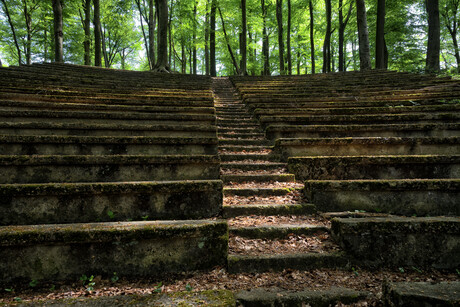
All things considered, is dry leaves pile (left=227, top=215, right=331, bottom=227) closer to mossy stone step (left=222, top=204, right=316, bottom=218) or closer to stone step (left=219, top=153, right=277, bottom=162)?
mossy stone step (left=222, top=204, right=316, bottom=218)

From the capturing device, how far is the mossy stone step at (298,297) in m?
1.57

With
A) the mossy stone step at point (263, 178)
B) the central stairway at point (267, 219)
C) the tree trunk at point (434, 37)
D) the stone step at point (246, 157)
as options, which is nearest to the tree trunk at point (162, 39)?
the central stairway at point (267, 219)

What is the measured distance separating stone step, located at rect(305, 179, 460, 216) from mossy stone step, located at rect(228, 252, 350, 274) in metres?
0.73

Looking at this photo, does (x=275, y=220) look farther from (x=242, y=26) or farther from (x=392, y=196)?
(x=242, y=26)

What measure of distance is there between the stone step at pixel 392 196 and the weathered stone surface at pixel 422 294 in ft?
3.61

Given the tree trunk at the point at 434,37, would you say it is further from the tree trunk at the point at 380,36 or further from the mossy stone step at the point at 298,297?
the mossy stone step at the point at 298,297

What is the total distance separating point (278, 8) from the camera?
60.4 ft

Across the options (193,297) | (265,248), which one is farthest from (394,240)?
(193,297)

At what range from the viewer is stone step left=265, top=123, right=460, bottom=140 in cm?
388

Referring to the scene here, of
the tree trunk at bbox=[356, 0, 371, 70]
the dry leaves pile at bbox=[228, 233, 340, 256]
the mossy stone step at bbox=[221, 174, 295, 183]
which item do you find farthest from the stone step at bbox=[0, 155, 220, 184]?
the tree trunk at bbox=[356, 0, 371, 70]

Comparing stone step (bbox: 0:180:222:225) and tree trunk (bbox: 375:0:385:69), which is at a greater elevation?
tree trunk (bbox: 375:0:385:69)

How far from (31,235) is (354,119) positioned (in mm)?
4792

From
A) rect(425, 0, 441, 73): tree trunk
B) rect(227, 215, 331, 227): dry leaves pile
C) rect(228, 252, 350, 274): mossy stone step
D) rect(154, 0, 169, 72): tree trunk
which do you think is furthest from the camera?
rect(154, 0, 169, 72): tree trunk

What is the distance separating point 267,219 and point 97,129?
2964 millimetres
